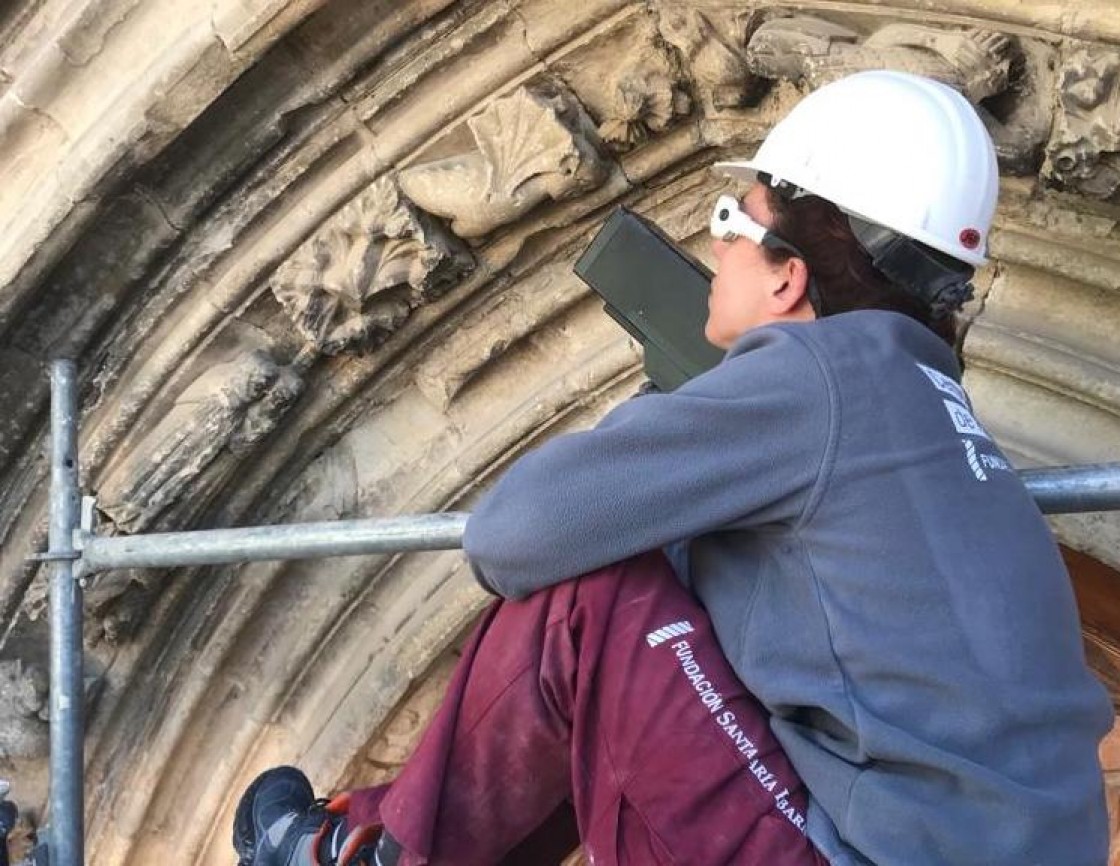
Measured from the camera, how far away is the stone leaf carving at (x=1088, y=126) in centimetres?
159

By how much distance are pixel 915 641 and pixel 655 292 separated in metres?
0.75

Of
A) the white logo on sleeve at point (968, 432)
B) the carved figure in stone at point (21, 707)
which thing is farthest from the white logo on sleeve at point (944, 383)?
the carved figure in stone at point (21, 707)

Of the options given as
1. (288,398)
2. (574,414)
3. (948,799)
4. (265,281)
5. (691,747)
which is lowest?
(948,799)

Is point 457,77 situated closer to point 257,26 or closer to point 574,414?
point 257,26

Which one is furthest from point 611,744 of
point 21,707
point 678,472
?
point 21,707

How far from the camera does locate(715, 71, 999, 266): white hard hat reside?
1.37 meters

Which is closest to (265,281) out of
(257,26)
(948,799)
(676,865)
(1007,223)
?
(257,26)

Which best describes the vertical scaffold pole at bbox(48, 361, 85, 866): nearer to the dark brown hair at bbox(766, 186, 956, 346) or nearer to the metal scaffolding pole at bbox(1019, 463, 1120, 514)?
the dark brown hair at bbox(766, 186, 956, 346)

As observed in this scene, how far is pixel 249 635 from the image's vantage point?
237 centimetres

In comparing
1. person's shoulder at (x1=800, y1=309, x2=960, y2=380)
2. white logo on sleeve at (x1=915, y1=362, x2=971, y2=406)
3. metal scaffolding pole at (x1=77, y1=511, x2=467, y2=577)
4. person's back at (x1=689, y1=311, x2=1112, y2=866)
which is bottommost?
person's back at (x1=689, y1=311, x2=1112, y2=866)

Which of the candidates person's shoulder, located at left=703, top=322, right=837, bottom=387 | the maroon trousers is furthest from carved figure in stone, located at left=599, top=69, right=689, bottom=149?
the maroon trousers

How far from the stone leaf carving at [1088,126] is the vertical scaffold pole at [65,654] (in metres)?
1.46

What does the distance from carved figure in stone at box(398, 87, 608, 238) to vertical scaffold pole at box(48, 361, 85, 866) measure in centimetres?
66

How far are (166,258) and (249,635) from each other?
2.29ft
